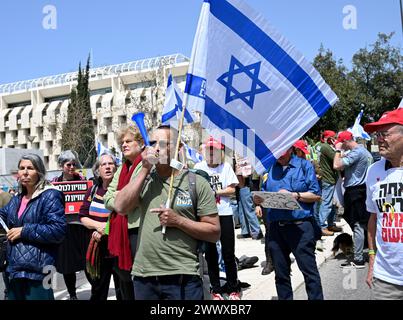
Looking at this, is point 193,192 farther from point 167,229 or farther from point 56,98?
point 56,98

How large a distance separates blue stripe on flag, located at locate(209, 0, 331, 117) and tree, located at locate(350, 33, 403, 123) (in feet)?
74.7

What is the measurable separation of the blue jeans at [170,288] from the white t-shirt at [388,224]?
1321 mm

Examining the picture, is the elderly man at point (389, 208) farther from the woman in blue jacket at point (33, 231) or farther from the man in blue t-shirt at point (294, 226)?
the woman in blue jacket at point (33, 231)

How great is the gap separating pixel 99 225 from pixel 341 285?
11.1ft

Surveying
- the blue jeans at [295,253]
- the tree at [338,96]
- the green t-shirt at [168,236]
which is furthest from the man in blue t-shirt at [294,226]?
the tree at [338,96]

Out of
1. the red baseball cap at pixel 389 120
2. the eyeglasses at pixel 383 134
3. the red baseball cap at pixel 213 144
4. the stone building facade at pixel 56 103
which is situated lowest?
the eyeglasses at pixel 383 134

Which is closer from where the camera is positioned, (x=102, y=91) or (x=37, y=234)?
(x=37, y=234)

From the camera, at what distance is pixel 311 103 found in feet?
15.5

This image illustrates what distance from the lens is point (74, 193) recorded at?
6121 mm

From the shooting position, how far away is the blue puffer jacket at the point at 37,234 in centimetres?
405

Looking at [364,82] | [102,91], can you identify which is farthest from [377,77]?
[102,91]

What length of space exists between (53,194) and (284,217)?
7.35 ft
